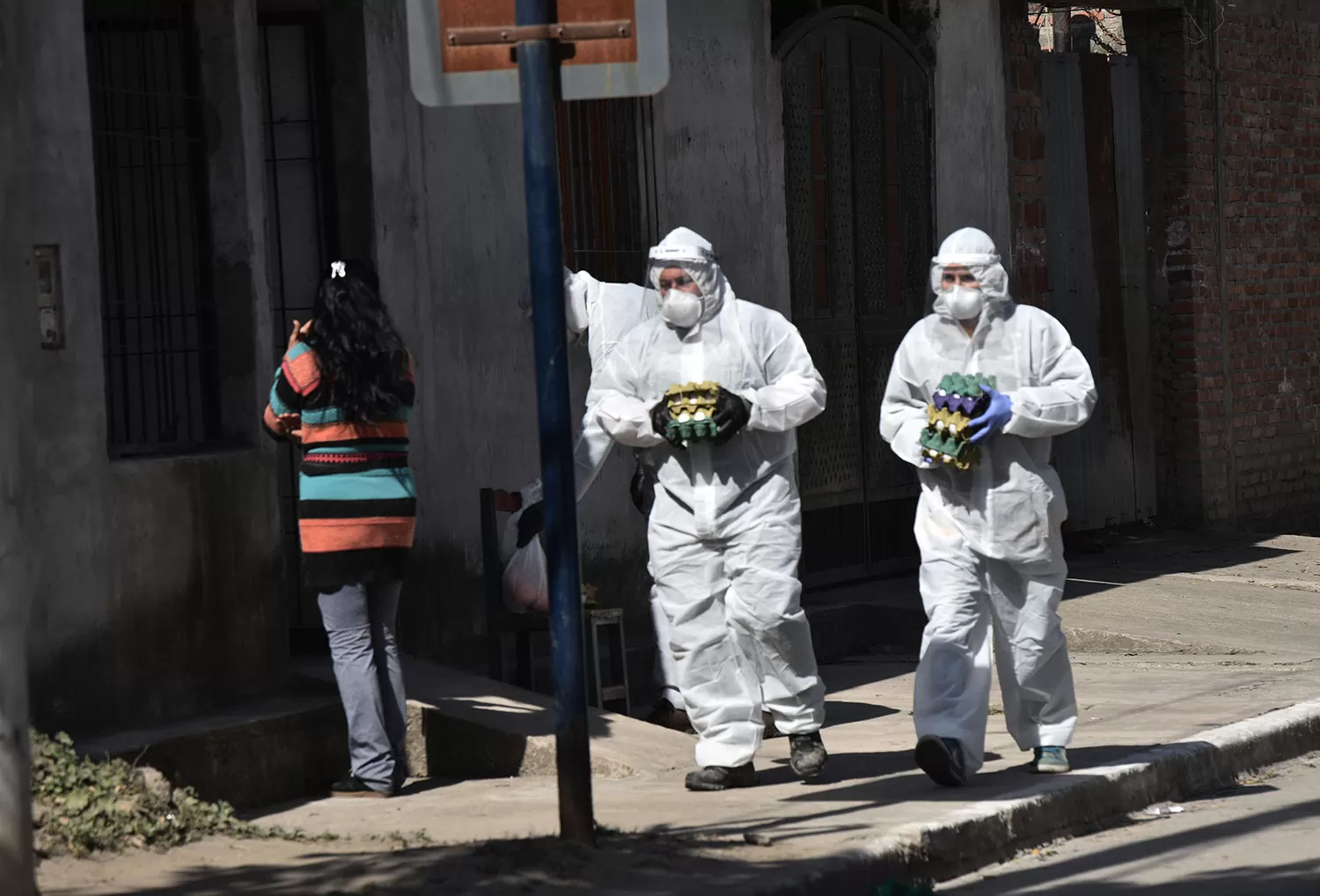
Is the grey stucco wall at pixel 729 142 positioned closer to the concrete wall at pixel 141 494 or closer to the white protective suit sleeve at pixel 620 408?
the concrete wall at pixel 141 494

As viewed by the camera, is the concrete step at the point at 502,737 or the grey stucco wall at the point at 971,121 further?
the grey stucco wall at the point at 971,121

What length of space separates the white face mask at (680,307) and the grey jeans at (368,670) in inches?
51.3

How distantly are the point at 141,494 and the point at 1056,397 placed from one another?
304 centimetres

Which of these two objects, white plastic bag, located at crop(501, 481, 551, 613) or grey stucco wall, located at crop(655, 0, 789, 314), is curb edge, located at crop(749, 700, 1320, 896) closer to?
white plastic bag, located at crop(501, 481, 551, 613)

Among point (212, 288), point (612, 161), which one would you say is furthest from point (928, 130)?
point (212, 288)

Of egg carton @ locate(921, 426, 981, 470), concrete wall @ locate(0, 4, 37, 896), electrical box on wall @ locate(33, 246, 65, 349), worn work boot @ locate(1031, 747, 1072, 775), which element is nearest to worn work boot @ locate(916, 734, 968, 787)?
worn work boot @ locate(1031, 747, 1072, 775)

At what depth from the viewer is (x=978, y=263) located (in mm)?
7328

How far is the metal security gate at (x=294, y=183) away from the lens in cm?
934

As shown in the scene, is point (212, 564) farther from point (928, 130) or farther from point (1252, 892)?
point (928, 130)

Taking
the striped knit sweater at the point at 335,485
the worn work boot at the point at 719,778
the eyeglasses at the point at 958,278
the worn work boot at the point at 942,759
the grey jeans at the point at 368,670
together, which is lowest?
the worn work boot at the point at 719,778

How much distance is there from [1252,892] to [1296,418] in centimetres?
1093

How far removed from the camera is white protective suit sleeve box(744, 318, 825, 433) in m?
7.28

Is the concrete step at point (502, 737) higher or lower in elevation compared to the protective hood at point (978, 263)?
lower

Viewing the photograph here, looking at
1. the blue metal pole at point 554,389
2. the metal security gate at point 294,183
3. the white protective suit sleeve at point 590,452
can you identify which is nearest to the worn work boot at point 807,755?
the white protective suit sleeve at point 590,452
